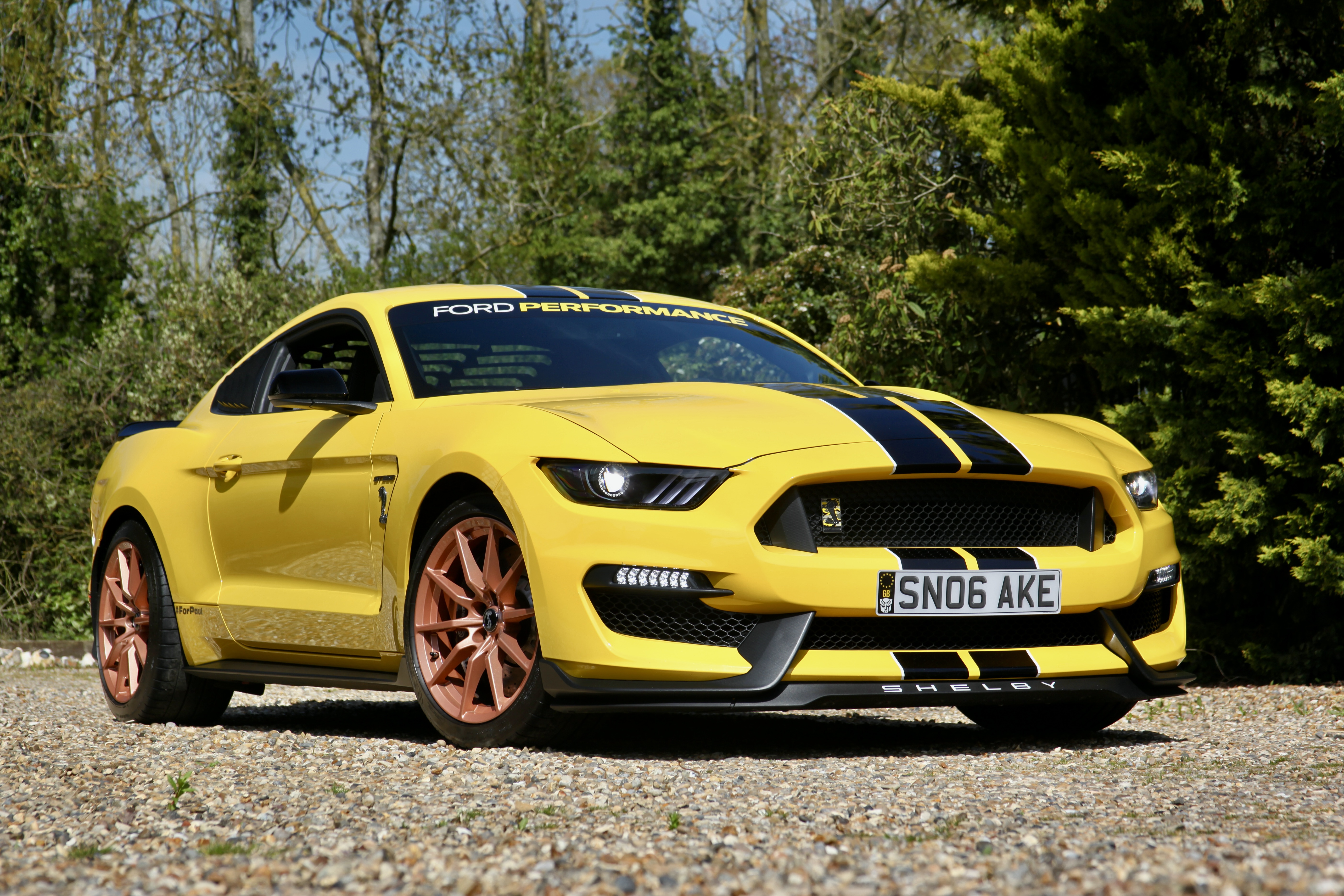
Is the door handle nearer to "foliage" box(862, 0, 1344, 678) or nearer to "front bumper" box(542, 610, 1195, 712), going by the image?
"front bumper" box(542, 610, 1195, 712)

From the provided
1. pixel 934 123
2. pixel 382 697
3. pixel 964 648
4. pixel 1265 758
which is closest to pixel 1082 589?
pixel 964 648

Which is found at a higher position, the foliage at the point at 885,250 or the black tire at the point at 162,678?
the foliage at the point at 885,250

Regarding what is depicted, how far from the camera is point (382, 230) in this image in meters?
24.4

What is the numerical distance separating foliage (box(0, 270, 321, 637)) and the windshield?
1005cm

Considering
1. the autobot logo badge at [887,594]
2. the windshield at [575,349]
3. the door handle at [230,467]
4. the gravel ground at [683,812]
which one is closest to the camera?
the gravel ground at [683,812]

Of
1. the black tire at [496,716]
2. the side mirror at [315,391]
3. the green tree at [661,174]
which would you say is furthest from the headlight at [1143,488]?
the green tree at [661,174]

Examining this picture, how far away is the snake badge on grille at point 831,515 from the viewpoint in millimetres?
4105

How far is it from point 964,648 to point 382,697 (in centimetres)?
473

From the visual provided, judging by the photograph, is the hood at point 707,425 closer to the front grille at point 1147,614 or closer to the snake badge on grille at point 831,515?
the snake badge on grille at point 831,515

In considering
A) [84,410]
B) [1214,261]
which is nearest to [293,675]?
[1214,261]

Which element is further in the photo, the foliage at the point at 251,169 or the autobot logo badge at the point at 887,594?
the foliage at the point at 251,169

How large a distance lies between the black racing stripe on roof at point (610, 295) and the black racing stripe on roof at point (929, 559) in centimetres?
201

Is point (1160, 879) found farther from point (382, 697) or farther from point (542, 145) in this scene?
point (542, 145)

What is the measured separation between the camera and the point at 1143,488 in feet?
15.7
